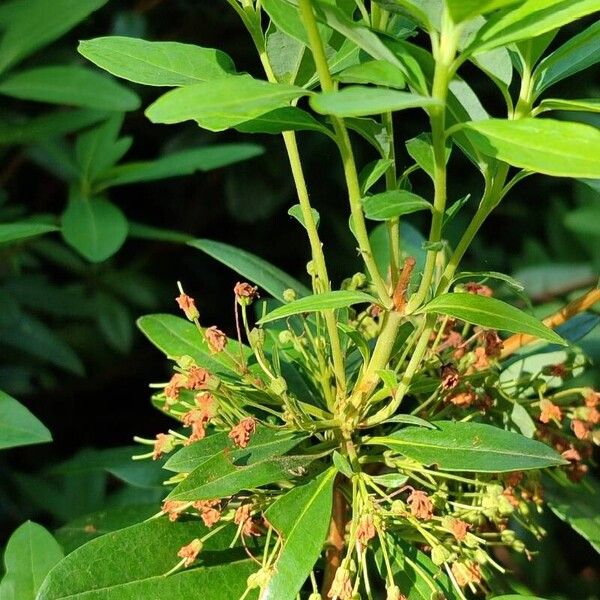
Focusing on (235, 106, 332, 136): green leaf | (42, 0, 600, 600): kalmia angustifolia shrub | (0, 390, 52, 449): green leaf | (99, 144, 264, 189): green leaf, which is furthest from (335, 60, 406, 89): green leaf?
(99, 144, 264, 189): green leaf

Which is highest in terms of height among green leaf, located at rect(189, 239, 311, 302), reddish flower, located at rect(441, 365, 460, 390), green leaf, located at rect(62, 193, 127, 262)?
green leaf, located at rect(62, 193, 127, 262)

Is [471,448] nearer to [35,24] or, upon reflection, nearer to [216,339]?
[216,339]

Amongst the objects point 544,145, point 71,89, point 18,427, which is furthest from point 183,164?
point 544,145

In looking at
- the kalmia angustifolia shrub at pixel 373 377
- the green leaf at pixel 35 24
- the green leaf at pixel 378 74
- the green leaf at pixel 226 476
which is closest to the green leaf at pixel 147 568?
the kalmia angustifolia shrub at pixel 373 377

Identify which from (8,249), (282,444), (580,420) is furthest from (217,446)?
(8,249)

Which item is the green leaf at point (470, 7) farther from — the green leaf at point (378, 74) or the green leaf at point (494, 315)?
the green leaf at point (494, 315)

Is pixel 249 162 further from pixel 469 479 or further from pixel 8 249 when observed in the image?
pixel 469 479

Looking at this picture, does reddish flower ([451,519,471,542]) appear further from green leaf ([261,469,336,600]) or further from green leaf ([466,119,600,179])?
green leaf ([466,119,600,179])
